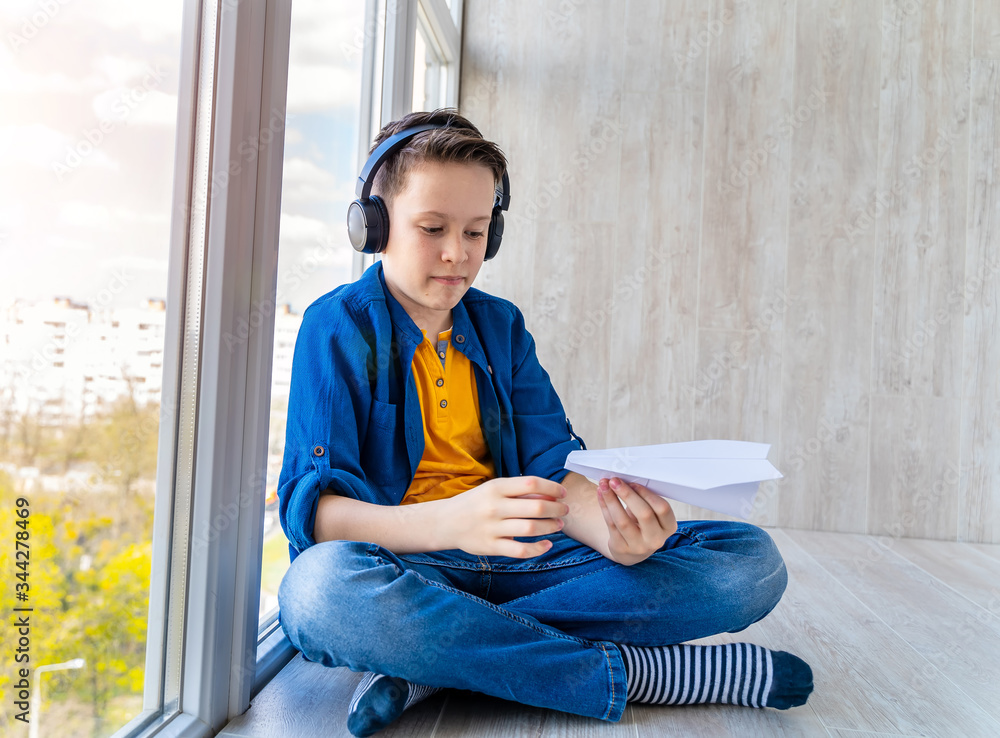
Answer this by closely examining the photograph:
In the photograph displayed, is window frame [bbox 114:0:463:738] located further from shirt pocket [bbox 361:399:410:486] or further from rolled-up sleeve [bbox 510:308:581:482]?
rolled-up sleeve [bbox 510:308:581:482]

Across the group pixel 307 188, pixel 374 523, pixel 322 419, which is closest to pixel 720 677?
pixel 374 523

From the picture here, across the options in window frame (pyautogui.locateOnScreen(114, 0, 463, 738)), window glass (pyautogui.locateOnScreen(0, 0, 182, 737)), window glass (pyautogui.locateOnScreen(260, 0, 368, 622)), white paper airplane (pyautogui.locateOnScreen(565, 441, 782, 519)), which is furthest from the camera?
window glass (pyautogui.locateOnScreen(260, 0, 368, 622))

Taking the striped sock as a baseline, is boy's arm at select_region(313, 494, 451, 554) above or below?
above

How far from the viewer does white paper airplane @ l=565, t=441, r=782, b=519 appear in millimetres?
711

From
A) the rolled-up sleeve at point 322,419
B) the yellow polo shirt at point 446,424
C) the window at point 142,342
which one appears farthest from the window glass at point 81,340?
the yellow polo shirt at point 446,424

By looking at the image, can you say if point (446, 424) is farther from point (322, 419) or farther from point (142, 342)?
point (142, 342)

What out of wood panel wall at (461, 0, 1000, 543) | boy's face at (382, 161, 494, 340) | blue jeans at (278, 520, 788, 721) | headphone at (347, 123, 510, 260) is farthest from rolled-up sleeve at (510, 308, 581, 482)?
wood panel wall at (461, 0, 1000, 543)

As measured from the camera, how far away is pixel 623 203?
8.02 feet

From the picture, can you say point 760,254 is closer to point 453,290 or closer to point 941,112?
point 941,112

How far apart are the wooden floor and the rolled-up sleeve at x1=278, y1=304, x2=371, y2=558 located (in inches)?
8.6

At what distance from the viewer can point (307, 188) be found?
1.29m

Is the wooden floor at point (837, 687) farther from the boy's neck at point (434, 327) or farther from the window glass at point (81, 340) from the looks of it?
the boy's neck at point (434, 327)

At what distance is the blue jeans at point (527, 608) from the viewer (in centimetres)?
85

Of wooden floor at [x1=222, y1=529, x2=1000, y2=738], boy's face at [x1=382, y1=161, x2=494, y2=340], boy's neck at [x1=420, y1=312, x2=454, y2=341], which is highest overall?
boy's face at [x1=382, y1=161, x2=494, y2=340]
